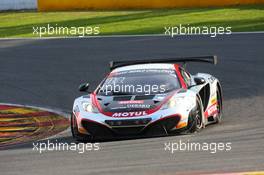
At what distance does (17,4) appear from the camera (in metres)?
43.8

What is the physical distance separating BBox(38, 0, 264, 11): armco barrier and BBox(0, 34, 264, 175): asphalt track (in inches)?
438

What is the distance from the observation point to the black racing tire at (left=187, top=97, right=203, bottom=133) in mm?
13480

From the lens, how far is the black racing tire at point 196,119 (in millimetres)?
13480

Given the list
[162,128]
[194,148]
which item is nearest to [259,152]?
[194,148]

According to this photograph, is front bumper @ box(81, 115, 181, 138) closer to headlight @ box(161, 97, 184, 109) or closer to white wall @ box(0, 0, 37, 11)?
headlight @ box(161, 97, 184, 109)

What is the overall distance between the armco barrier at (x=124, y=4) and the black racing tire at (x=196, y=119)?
25.8 metres

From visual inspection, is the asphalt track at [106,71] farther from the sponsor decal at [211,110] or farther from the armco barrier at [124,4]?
the armco barrier at [124,4]

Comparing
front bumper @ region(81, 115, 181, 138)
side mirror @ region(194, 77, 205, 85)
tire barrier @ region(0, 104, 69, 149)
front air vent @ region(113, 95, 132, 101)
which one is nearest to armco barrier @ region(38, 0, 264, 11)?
tire barrier @ region(0, 104, 69, 149)

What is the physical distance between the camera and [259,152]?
1100 cm

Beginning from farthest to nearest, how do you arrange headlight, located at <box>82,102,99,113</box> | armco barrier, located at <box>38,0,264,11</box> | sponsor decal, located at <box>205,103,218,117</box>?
1. armco barrier, located at <box>38,0,264,11</box>
2. sponsor decal, located at <box>205,103,218,117</box>
3. headlight, located at <box>82,102,99,113</box>

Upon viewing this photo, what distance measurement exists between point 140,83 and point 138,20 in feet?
71.9

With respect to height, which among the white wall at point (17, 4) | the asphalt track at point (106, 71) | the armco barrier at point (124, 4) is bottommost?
the white wall at point (17, 4)

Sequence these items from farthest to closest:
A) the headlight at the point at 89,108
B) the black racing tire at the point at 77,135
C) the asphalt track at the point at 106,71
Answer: the headlight at the point at 89,108 < the black racing tire at the point at 77,135 < the asphalt track at the point at 106,71

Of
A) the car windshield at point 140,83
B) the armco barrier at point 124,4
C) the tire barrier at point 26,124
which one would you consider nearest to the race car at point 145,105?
the car windshield at point 140,83
